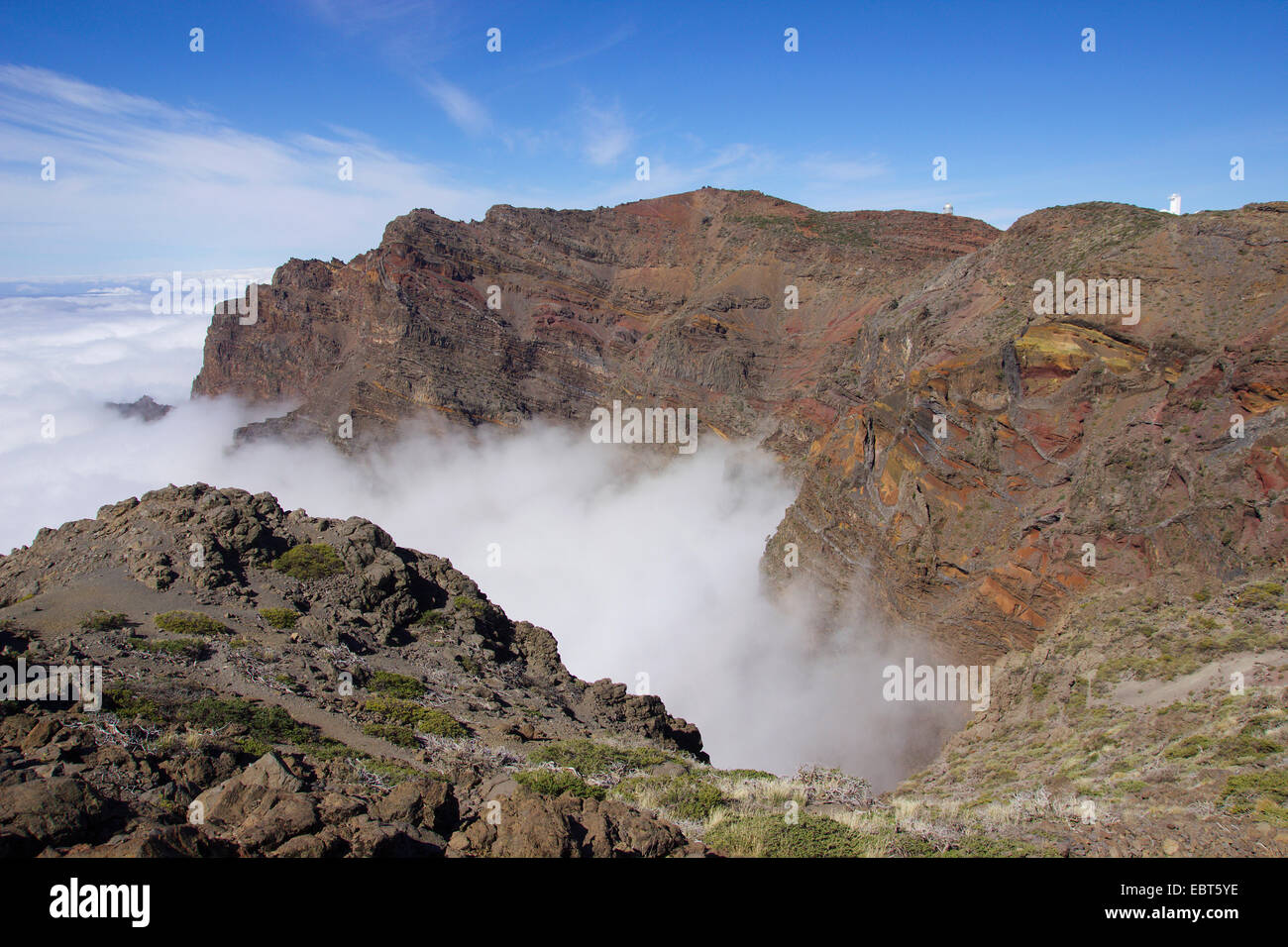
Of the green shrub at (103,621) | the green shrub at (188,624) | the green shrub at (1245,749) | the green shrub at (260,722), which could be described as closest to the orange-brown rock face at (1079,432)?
the green shrub at (1245,749)

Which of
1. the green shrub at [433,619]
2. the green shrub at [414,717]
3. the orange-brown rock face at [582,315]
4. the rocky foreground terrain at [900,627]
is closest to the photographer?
the rocky foreground terrain at [900,627]

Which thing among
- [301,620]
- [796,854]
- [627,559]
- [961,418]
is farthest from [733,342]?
[796,854]

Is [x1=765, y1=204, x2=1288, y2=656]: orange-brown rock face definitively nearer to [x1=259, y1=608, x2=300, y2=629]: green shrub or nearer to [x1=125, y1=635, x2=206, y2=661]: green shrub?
[x1=259, y1=608, x2=300, y2=629]: green shrub

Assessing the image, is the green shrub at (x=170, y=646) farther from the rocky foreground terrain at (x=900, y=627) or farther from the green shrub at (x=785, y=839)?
the green shrub at (x=785, y=839)

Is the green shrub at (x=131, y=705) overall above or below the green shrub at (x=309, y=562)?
below

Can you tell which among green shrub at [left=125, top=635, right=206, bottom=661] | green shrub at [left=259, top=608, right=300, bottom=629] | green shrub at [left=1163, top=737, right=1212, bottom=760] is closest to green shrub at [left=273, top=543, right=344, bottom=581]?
green shrub at [left=259, top=608, right=300, bottom=629]

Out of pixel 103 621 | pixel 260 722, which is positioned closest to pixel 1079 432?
pixel 260 722

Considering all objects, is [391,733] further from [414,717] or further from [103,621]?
[103,621]

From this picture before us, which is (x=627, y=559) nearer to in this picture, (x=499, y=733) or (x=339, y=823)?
(x=499, y=733)
